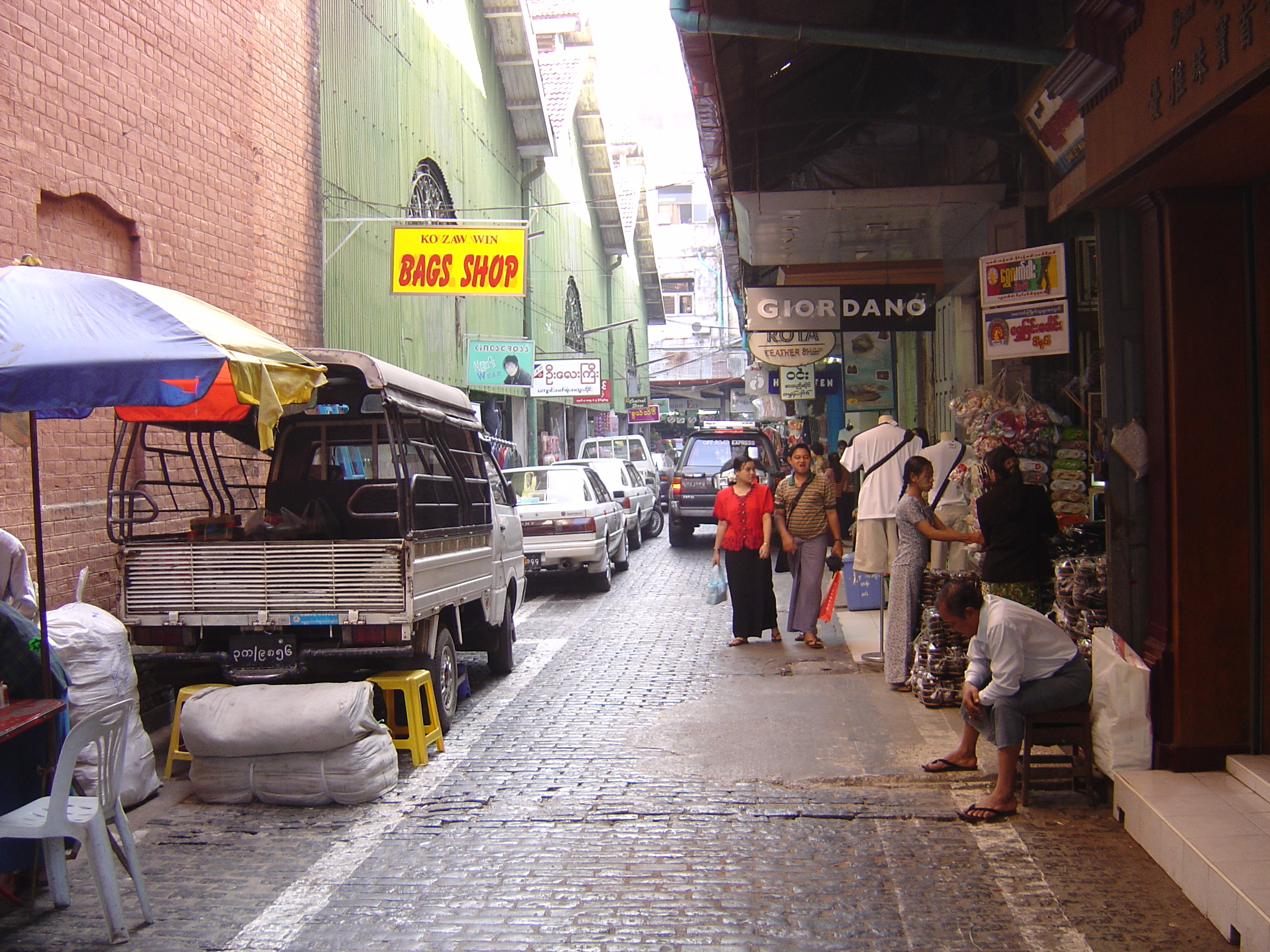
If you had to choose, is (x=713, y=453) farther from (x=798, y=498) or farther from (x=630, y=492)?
(x=798, y=498)

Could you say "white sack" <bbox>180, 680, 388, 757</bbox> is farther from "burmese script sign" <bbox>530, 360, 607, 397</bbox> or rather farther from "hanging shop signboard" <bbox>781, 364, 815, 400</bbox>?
"burmese script sign" <bbox>530, 360, 607, 397</bbox>

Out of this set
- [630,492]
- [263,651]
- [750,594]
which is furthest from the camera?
[630,492]

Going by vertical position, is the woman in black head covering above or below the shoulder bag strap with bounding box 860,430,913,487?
below

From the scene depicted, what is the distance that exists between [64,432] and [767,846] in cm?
615

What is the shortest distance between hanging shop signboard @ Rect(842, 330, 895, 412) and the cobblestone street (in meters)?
9.79

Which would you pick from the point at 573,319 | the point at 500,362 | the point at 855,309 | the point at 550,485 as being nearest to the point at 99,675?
the point at 855,309

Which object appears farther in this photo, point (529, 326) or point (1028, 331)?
point (529, 326)

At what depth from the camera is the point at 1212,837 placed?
4.43m

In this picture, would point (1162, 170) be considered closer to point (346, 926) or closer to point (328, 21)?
point (346, 926)

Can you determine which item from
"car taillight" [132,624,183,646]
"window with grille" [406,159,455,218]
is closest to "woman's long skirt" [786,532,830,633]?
"car taillight" [132,624,183,646]

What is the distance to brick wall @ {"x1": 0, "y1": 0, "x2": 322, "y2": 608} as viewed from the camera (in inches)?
303

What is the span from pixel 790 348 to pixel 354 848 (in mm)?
10746

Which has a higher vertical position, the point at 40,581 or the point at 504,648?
the point at 40,581

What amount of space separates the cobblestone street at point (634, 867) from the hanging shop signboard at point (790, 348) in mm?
8035
